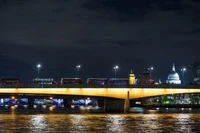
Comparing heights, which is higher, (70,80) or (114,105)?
(70,80)

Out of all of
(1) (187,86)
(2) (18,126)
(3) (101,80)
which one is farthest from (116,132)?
(3) (101,80)

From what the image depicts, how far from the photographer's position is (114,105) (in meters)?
149

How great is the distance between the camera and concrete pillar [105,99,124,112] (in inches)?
5753

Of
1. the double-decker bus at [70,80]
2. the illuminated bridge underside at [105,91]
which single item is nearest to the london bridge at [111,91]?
the illuminated bridge underside at [105,91]

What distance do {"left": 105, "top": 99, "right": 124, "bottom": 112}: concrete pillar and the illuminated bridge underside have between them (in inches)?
135

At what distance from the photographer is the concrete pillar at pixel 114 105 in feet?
479

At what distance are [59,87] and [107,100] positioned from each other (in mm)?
20883

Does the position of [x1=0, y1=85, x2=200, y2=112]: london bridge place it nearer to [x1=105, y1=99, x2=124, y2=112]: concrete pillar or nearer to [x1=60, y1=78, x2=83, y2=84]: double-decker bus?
[x1=105, y1=99, x2=124, y2=112]: concrete pillar

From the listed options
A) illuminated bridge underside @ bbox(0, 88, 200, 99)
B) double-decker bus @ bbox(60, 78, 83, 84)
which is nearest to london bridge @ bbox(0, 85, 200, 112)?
illuminated bridge underside @ bbox(0, 88, 200, 99)

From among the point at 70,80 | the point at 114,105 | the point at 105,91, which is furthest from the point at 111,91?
the point at 70,80

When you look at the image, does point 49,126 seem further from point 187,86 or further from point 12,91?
point 187,86

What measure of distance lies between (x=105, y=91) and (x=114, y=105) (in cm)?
848

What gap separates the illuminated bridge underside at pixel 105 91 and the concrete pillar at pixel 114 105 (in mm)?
3428

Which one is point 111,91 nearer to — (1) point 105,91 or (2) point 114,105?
(1) point 105,91
